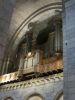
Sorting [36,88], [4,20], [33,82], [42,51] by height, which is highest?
[42,51]

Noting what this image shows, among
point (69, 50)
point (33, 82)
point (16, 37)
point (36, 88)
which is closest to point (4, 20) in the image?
point (69, 50)

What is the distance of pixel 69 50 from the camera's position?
238 inches

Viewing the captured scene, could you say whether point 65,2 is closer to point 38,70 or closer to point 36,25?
point 38,70

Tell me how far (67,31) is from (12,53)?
12674 millimetres

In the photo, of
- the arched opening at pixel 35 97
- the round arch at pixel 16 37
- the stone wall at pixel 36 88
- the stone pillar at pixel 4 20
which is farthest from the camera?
the round arch at pixel 16 37

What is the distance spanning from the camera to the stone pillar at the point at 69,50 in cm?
557

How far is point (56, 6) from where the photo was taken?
15.7m

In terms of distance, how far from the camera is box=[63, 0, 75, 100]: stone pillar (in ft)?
18.3

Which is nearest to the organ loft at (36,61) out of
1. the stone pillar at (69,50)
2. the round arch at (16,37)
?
the round arch at (16,37)

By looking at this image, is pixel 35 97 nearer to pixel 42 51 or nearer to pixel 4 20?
pixel 42 51

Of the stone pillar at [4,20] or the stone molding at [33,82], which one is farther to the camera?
the stone molding at [33,82]

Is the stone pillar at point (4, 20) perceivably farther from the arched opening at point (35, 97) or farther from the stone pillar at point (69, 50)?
the arched opening at point (35, 97)

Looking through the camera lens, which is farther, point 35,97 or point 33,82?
point 33,82

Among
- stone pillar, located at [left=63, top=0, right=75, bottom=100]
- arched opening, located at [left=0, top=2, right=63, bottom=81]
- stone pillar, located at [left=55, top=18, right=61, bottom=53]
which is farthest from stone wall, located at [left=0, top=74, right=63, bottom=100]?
stone pillar, located at [left=63, top=0, right=75, bottom=100]
